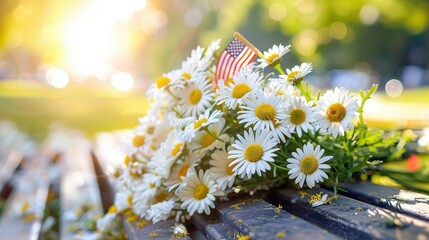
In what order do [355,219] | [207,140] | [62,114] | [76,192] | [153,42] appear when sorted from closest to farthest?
[355,219] < [207,140] < [76,192] < [62,114] < [153,42]

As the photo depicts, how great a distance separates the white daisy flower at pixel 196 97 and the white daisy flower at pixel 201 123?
0.25ft

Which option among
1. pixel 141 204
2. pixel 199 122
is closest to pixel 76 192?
pixel 141 204

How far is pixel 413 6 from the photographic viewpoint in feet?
43.0

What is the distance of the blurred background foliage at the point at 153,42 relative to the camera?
12190 mm

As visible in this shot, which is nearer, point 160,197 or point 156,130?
point 160,197

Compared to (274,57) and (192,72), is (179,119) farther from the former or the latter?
(274,57)

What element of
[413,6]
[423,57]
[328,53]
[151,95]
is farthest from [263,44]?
[151,95]

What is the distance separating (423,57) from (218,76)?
4113 centimetres

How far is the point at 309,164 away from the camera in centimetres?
168

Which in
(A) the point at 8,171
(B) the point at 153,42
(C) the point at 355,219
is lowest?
(C) the point at 355,219

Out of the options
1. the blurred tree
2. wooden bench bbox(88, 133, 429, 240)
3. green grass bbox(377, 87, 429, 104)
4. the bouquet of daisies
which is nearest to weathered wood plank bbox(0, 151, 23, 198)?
the blurred tree

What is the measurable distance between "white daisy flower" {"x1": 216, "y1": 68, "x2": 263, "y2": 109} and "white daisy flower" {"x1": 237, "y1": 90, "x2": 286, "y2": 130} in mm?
43

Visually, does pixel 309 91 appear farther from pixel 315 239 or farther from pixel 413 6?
pixel 413 6

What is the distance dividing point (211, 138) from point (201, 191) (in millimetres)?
192
